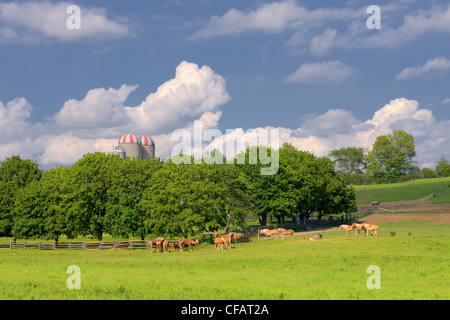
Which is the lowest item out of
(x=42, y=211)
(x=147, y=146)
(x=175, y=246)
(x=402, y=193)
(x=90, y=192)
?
(x=175, y=246)

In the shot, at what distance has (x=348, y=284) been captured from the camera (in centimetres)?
2086

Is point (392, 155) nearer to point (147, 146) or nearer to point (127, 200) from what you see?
point (147, 146)

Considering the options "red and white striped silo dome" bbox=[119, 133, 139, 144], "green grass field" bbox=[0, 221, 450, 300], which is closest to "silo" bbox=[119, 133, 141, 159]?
"red and white striped silo dome" bbox=[119, 133, 139, 144]

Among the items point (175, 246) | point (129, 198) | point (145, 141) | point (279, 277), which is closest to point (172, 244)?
point (175, 246)

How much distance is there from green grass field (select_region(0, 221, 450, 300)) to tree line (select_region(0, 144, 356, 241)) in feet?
55.2

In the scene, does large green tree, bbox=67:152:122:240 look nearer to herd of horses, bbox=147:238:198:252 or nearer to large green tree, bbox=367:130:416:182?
herd of horses, bbox=147:238:198:252

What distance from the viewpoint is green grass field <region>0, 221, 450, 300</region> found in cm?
1784

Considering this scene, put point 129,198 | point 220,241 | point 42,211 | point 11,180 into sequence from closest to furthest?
point 220,241, point 129,198, point 42,211, point 11,180

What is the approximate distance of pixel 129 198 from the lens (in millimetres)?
58531

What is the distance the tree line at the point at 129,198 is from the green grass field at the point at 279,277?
16827mm

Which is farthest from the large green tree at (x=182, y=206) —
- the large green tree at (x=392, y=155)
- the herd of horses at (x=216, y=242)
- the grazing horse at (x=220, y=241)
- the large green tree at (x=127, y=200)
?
the large green tree at (x=392, y=155)

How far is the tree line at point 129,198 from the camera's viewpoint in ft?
181

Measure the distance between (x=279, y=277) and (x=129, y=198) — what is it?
3820cm
